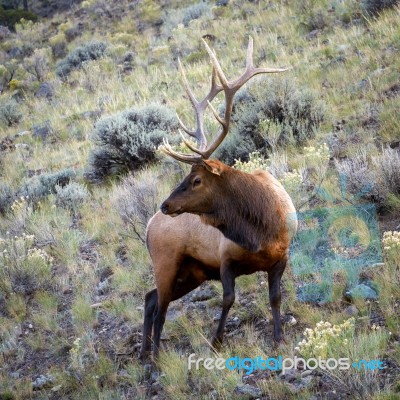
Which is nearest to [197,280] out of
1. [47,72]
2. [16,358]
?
[16,358]

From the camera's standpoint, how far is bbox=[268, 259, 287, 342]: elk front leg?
576 centimetres

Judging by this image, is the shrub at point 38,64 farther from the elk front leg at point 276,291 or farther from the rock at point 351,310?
the rock at point 351,310

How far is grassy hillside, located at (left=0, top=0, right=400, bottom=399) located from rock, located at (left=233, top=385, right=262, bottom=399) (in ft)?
0.06

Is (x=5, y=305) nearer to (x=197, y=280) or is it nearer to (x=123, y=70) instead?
(x=197, y=280)

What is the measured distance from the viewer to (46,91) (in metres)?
19.9

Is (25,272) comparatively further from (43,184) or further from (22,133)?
(22,133)

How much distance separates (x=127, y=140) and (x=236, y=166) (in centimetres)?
330

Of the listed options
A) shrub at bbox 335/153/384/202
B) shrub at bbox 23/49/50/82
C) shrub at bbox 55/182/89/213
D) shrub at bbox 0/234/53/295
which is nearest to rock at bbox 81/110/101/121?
shrub at bbox 55/182/89/213

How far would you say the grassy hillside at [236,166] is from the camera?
18.9 feet

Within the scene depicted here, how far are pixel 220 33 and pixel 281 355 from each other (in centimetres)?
1383

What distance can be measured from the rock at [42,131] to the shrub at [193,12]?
671cm

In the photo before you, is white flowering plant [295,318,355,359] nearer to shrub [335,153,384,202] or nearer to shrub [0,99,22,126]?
shrub [335,153,384,202]

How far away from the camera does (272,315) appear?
597cm

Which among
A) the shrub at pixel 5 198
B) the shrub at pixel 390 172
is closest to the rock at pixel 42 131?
the shrub at pixel 5 198
